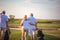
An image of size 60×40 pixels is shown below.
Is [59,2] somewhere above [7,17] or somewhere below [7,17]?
above

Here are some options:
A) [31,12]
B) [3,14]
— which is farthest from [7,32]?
[31,12]

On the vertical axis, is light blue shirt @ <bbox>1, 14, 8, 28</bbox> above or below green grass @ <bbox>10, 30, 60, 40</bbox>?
above

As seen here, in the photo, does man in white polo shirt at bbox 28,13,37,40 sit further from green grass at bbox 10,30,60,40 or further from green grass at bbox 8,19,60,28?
green grass at bbox 10,30,60,40

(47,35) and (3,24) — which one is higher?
(3,24)

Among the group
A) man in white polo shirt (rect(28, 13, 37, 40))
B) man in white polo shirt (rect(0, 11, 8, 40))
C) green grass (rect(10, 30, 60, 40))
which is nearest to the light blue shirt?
man in white polo shirt (rect(0, 11, 8, 40))

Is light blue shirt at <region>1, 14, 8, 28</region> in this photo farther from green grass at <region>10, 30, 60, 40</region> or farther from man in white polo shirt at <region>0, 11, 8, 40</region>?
green grass at <region>10, 30, 60, 40</region>

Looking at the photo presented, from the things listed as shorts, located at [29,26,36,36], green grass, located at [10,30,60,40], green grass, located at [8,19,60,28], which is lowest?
green grass, located at [10,30,60,40]

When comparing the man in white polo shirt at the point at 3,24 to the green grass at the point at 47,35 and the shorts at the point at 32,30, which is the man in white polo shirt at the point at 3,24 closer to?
the green grass at the point at 47,35

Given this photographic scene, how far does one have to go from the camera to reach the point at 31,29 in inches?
146

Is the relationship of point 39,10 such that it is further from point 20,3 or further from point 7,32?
point 7,32

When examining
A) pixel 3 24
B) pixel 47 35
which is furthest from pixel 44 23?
pixel 3 24

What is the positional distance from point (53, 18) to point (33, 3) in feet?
1.55

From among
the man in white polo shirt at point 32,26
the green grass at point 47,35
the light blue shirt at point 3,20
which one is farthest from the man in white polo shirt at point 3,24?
the man in white polo shirt at point 32,26

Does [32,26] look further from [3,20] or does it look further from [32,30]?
[3,20]
